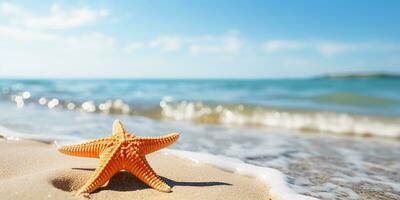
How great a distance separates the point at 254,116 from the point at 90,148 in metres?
8.25

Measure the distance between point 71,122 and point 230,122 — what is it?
402 centimetres

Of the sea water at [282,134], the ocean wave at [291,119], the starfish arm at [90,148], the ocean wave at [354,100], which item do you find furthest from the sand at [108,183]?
the ocean wave at [354,100]

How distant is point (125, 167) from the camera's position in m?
3.26

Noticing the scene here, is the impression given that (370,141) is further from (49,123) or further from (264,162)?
(49,123)

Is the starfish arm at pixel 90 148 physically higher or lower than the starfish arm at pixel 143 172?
higher

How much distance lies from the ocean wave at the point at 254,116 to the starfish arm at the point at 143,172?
276 inches

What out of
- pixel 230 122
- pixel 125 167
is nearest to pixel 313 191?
pixel 125 167

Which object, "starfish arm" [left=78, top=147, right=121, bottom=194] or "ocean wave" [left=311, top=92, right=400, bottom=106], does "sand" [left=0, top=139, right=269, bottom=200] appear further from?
"ocean wave" [left=311, top=92, right=400, bottom=106]

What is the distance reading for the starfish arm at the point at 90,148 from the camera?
3.30 metres

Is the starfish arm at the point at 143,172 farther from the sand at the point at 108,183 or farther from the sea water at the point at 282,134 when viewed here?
the sea water at the point at 282,134

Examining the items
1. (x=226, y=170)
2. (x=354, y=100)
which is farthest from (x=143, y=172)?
(x=354, y=100)

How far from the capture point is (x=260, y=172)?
419 centimetres

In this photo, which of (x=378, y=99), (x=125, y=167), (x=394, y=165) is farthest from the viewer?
(x=378, y=99)

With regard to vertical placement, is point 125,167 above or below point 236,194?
above
